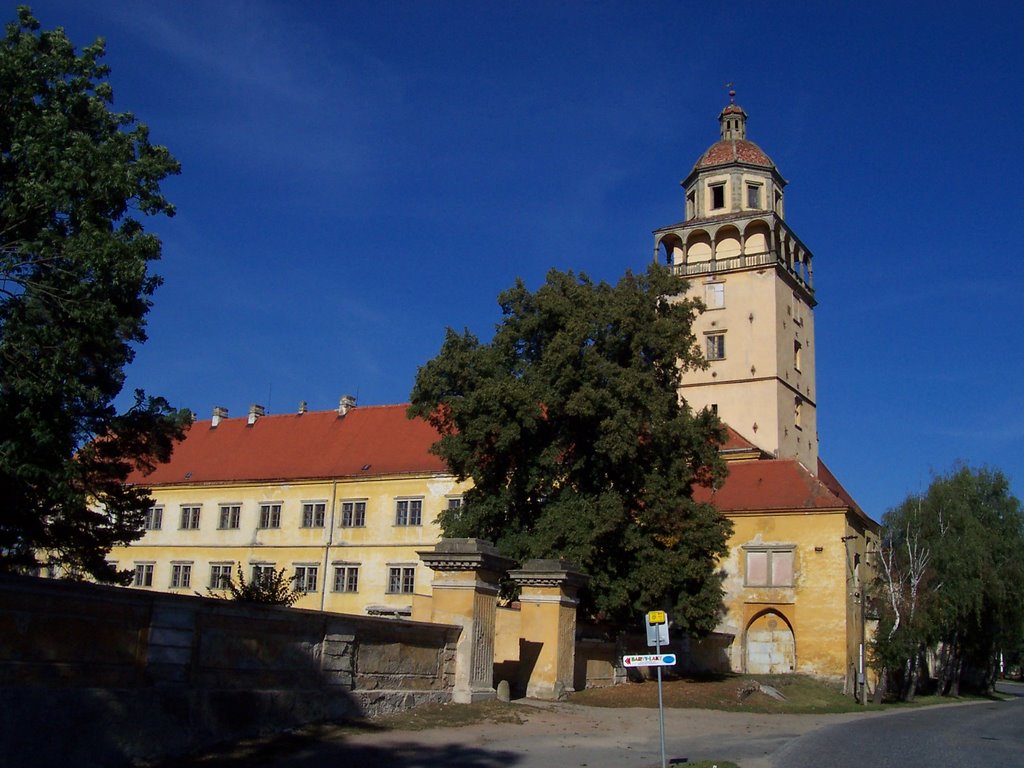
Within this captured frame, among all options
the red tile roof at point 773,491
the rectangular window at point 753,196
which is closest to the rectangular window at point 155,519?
the red tile roof at point 773,491

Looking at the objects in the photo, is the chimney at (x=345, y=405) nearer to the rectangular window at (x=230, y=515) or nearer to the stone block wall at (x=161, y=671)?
the rectangular window at (x=230, y=515)

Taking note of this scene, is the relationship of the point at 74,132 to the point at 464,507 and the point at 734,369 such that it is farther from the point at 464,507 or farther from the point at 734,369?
the point at 734,369

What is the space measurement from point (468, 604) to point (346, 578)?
1258 inches

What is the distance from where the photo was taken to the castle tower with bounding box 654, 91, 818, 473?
49250 millimetres

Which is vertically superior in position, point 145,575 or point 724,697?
point 145,575

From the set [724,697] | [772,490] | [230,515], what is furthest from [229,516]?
[724,697]

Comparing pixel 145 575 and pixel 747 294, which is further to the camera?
pixel 145 575

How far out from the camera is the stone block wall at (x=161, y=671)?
995cm

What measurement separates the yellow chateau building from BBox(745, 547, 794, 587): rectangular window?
2.2 inches

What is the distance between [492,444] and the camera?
96.8 feet

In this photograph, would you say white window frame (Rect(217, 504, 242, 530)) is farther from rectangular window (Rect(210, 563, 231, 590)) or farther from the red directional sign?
the red directional sign

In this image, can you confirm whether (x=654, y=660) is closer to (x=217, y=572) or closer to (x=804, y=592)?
(x=804, y=592)

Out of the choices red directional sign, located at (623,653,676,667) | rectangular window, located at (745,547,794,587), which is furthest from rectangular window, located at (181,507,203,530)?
red directional sign, located at (623,653,676,667)

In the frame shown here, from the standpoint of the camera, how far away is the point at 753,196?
53906 millimetres
